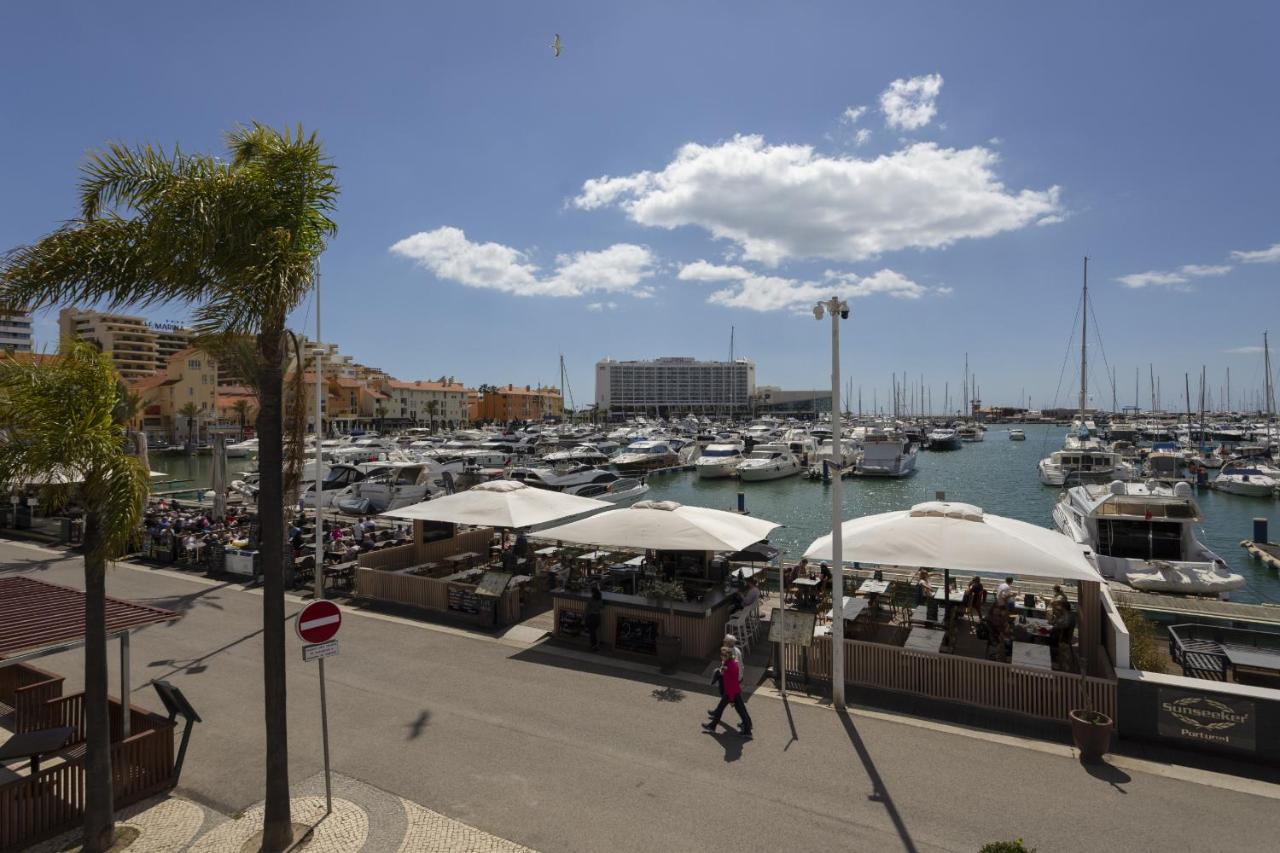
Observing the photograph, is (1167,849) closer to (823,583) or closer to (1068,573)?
(1068,573)

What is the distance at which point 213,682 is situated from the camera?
10.9 meters

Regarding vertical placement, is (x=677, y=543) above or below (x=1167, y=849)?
above

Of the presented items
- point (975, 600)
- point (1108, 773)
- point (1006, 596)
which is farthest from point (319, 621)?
point (975, 600)

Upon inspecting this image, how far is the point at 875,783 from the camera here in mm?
7824

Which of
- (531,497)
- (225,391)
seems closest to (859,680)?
(531,497)

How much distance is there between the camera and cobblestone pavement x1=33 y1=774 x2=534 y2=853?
21.6 feet

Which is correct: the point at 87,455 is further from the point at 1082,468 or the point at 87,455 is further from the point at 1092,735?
the point at 1082,468

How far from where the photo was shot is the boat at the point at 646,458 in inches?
2411

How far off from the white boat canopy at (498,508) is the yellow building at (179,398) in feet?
321

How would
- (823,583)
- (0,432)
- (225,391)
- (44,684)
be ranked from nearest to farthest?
(0,432) < (44,684) < (823,583) < (225,391)

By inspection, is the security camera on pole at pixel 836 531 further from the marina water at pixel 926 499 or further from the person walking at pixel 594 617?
the marina water at pixel 926 499

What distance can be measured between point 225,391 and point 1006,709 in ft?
433

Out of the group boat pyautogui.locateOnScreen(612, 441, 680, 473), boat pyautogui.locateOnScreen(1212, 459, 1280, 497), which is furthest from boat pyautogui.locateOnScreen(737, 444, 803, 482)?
boat pyautogui.locateOnScreen(1212, 459, 1280, 497)

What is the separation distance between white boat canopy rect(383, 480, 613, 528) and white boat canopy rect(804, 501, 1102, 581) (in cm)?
681
